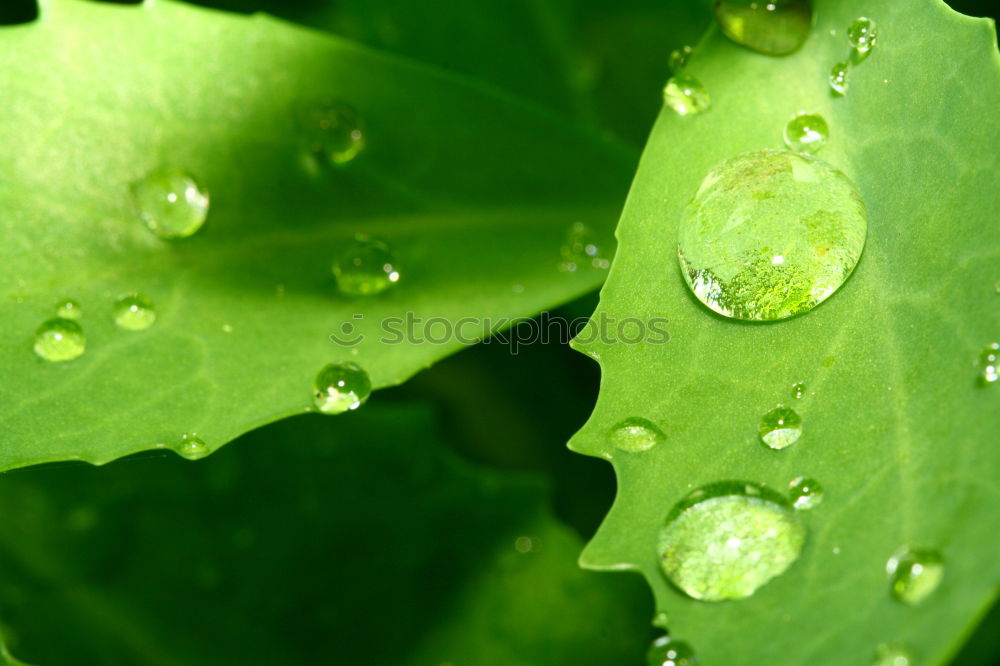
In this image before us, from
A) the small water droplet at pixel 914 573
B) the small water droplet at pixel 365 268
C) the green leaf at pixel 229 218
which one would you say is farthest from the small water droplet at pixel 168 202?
the small water droplet at pixel 914 573

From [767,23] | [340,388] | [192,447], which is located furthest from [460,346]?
[767,23]

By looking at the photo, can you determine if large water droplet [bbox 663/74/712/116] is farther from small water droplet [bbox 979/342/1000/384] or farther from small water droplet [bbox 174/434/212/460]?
small water droplet [bbox 174/434/212/460]

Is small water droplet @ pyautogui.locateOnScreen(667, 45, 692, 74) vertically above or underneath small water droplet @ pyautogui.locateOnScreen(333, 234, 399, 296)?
above

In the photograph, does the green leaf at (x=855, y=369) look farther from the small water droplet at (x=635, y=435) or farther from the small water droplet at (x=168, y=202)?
the small water droplet at (x=168, y=202)

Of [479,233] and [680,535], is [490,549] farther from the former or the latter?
[680,535]

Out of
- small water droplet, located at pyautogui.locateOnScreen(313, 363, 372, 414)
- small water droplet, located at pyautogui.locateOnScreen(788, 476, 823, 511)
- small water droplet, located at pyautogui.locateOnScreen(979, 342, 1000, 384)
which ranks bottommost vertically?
small water droplet, located at pyautogui.locateOnScreen(313, 363, 372, 414)

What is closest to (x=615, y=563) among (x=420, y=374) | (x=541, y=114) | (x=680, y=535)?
(x=680, y=535)

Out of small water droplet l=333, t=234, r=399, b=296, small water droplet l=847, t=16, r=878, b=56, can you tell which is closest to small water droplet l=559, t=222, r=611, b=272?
small water droplet l=333, t=234, r=399, b=296
